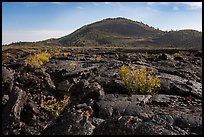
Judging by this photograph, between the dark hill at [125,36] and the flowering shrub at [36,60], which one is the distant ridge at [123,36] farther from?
the flowering shrub at [36,60]

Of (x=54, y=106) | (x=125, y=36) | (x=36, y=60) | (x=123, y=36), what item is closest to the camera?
(x=54, y=106)

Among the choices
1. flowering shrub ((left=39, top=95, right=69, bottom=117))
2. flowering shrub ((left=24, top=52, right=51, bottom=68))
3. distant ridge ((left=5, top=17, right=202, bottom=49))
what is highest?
flowering shrub ((left=24, top=52, right=51, bottom=68))

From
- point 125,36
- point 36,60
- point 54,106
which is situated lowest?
point 125,36

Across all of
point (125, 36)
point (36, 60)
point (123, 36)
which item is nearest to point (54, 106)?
point (36, 60)

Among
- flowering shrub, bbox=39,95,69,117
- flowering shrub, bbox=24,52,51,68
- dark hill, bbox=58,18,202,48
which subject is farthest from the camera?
dark hill, bbox=58,18,202,48

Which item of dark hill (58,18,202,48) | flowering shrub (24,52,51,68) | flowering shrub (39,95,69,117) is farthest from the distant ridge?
flowering shrub (39,95,69,117)

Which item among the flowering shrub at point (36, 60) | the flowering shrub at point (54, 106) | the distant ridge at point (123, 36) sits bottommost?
the distant ridge at point (123, 36)

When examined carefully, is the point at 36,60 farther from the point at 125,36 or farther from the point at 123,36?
the point at 125,36

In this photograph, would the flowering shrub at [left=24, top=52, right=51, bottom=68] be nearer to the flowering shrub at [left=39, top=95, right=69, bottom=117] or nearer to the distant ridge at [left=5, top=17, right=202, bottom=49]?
the flowering shrub at [left=39, top=95, right=69, bottom=117]

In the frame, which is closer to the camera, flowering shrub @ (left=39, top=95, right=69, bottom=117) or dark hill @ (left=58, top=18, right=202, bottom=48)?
flowering shrub @ (left=39, top=95, right=69, bottom=117)

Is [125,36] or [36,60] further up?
[36,60]

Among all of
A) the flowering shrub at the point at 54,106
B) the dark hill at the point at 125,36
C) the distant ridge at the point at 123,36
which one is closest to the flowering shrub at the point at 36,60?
the flowering shrub at the point at 54,106

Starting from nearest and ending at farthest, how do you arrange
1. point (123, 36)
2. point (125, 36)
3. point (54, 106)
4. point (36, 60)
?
Result: point (54, 106) < point (36, 60) < point (123, 36) < point (125, 36)

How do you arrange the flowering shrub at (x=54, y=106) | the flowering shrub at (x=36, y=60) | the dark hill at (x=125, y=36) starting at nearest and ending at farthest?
1. the flowering shrub at (x=54, y=106)
2. the flowering shrub at (x=36, y=60)
3. the dark hill at (x=125, y=36)
